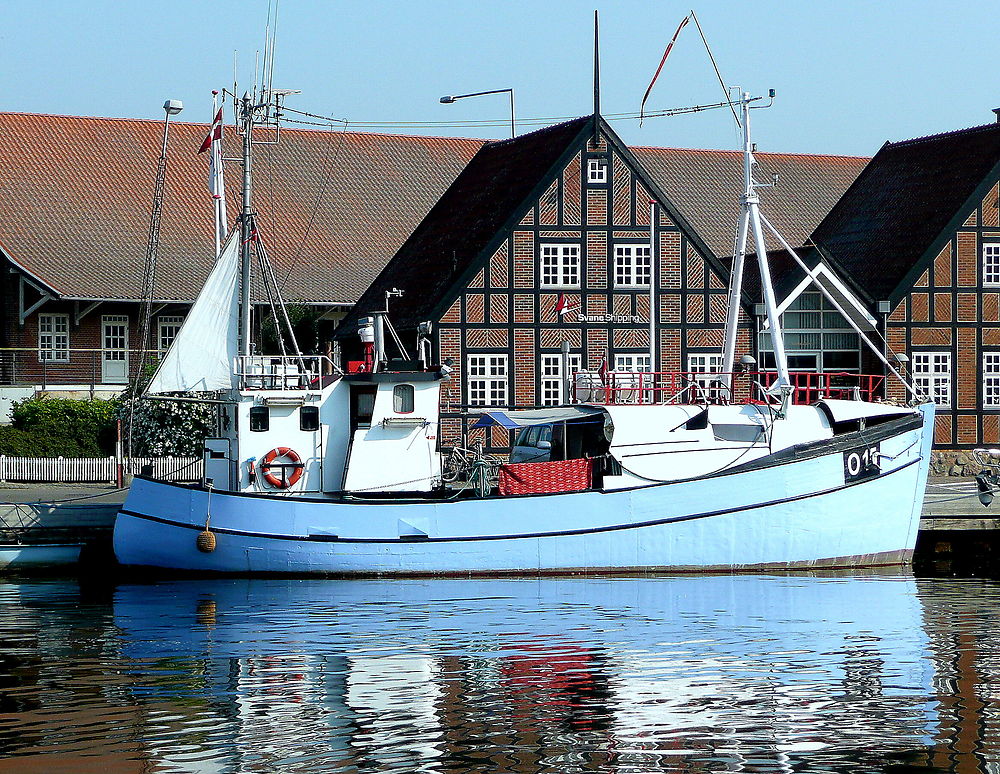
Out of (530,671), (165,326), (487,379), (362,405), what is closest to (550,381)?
(487,379)

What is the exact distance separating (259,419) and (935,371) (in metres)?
22.7

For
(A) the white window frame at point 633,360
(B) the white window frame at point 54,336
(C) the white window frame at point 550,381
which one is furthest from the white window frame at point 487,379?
(B) the white window frame at point 54,336

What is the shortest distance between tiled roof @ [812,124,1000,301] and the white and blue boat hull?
1610cm

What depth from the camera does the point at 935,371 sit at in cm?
4412

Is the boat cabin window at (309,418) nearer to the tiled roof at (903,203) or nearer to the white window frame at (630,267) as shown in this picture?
the white window frame at (630,267)

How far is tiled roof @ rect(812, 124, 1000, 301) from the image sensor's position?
44312 millimetres

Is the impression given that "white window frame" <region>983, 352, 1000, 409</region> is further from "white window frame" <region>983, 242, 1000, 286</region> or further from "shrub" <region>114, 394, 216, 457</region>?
"shrub" <region>114, 394, 216, 457</region>

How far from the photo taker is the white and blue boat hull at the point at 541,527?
1100 inches

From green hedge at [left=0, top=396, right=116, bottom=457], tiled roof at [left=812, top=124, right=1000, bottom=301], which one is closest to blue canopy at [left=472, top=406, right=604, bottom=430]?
green hedge at [left=0, top=396, right=116, bottom=457]

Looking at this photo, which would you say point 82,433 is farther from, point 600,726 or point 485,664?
point 600,726

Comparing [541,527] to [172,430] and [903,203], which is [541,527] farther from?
[903,203]

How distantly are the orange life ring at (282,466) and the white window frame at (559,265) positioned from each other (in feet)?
46.6

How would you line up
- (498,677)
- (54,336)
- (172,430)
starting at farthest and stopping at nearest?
(54,336)
(172,430)
(498,677)

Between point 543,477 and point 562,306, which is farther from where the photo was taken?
point 562,306
